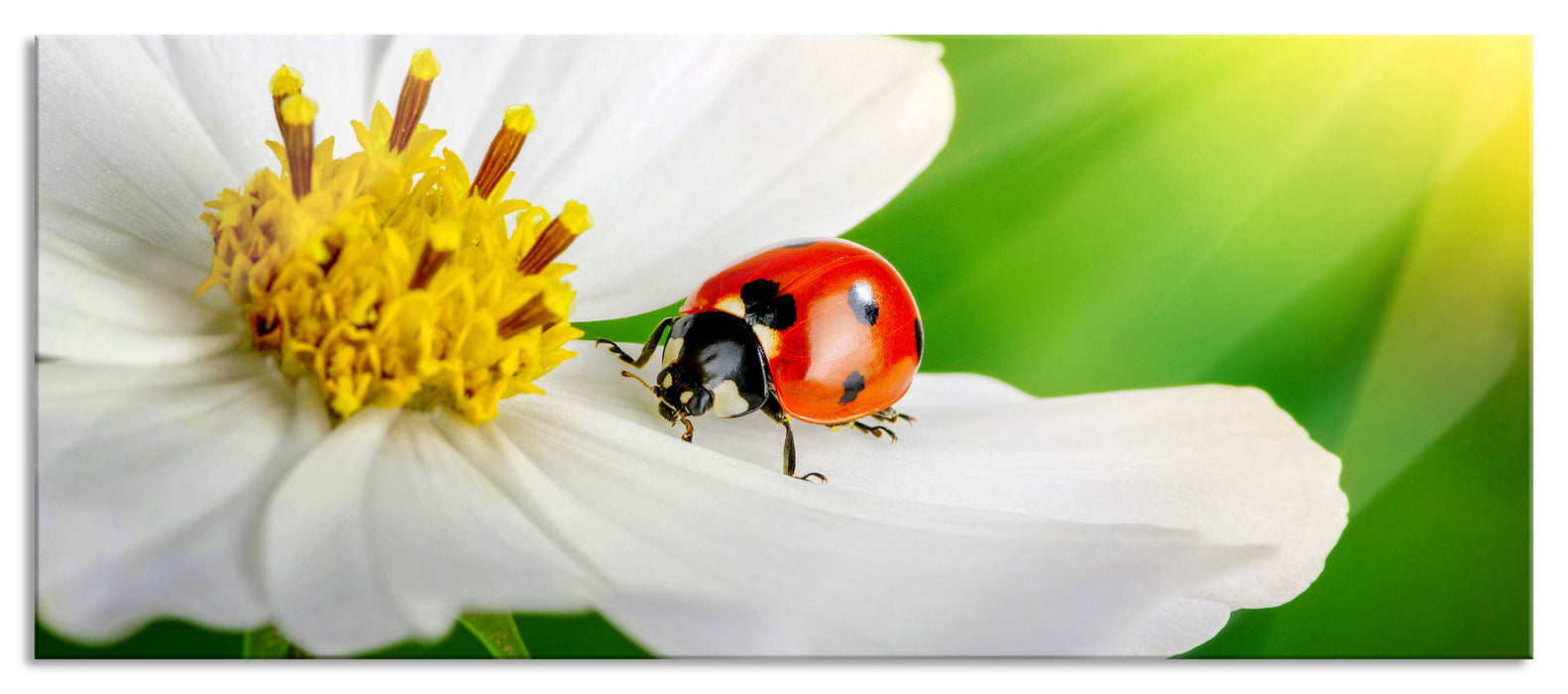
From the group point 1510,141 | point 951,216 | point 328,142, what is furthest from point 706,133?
point 1510,141

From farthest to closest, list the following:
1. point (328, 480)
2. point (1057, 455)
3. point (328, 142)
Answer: point (1057, 455), point (328, 142), point (328, 480)

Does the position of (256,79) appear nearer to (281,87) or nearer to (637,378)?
(281,87)

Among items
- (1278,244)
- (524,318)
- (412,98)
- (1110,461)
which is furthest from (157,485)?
Answer: (1278,244)

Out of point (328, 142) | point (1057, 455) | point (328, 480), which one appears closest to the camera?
point (328, 480)

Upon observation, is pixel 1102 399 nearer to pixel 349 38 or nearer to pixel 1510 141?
pixel 1510 141

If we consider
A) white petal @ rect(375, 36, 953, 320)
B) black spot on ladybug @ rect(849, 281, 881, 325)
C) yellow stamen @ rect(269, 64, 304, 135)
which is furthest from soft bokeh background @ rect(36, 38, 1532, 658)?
yellow stamen @ rect(269, 64, 304, 135)

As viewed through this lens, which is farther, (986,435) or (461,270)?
(986,435)

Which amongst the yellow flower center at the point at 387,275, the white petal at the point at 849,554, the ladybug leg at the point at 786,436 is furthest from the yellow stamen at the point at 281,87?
the ladybug leg at the point at 786,436
